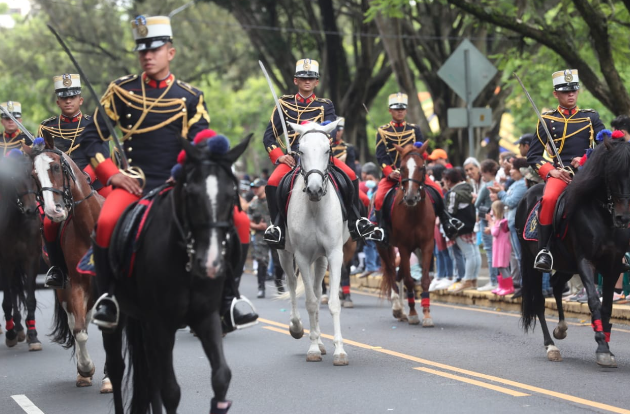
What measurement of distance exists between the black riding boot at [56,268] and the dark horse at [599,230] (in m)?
5.19

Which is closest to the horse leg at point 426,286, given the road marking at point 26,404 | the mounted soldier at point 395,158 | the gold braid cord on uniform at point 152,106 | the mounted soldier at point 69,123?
the mounted soldier at point 395,158

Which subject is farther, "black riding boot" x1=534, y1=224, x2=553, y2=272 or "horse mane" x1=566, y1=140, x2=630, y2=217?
"black riding boot" x1=534, y1=224, x2=553, y2=272

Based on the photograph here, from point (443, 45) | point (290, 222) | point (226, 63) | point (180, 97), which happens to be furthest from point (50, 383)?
point (226, 63)

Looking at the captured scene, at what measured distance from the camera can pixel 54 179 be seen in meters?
10.7

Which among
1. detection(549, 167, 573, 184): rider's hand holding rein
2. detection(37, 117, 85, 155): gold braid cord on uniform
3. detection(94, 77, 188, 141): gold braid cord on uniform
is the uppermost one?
detection(37, 117, 85, 155): gold braid cord on uniform

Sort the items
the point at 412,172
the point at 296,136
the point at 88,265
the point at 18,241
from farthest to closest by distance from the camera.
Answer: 1. the point at 412,172
2. the point at 18,241
3. the point at 296,136
4. the point at 88,265

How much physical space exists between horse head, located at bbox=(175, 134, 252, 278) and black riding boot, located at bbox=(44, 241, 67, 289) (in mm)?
4563

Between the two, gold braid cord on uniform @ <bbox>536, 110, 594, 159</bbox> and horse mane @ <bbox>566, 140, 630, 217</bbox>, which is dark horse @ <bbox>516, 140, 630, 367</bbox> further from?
gold braid cord on uniform @ <bbox>536, 110, 594, 159</bbox>

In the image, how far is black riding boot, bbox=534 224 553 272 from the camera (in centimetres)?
→ 1120

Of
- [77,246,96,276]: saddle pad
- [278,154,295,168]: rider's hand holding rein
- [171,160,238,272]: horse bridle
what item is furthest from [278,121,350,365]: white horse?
[171,160,238,272]: horse bridle

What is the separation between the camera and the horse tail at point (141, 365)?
23.2 feet

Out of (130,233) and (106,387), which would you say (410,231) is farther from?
(130,233)

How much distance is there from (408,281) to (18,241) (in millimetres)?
5450

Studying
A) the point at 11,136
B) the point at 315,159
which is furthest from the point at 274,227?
the point at 11,136
